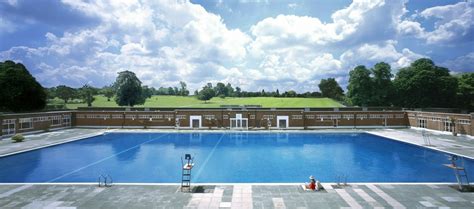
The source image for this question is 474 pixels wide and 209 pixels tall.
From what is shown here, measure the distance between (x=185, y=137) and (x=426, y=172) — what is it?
25.7 metres

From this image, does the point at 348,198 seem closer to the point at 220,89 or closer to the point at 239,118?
the point at 239,118

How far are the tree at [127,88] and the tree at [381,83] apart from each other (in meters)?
48.5

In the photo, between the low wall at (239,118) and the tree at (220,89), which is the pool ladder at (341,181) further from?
the tree at (220,89)

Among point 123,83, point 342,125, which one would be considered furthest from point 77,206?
point 123,83

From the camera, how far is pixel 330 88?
97.1m

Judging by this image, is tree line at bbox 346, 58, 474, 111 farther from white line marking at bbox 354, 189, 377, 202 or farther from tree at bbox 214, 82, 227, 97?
tree at bbox 214, 82, 227, 97

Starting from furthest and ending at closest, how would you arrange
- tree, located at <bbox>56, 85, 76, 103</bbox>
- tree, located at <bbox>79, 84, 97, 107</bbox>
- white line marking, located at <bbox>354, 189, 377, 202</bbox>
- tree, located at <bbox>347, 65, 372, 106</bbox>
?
tree, located at <bbox>56, 85, 76, 103</bbox>, tree, located at <bbox>79, 84, 97, 107</bbox>, tree, located at <bbox>347, 65, 372, 106</bbox>, white line marking, located at <bbox>354, 189, 377, 202</bbox>

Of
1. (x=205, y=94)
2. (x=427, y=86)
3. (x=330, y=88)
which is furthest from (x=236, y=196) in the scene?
(x=205, y=94)

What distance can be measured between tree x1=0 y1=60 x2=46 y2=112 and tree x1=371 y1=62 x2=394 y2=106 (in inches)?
2281

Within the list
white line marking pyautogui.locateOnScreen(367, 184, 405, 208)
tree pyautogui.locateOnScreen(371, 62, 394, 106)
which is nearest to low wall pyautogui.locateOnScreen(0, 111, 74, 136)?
white line marking pyautogui.locateOnScreen(367, 184, 405, 208)

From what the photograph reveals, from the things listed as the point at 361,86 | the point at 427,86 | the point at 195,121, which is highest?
the point at 361,86

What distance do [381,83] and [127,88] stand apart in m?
51.3

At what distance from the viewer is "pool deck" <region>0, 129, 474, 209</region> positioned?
11.2m

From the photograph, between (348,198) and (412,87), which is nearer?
(348,198)
